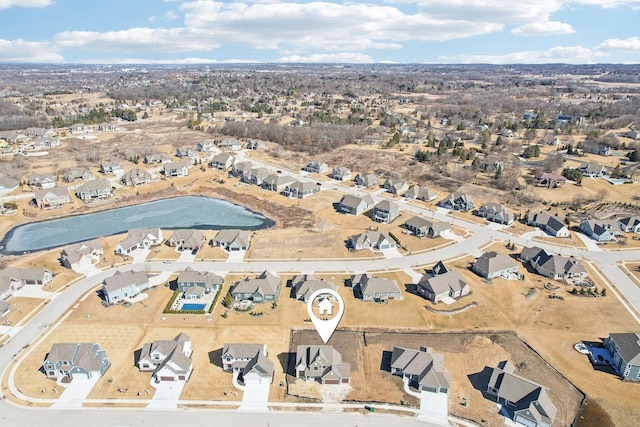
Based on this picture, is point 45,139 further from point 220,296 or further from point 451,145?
point 451,145

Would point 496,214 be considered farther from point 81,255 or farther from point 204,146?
point 204,146

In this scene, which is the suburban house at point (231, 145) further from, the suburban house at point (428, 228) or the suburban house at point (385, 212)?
the suburban house at point (428, 228)

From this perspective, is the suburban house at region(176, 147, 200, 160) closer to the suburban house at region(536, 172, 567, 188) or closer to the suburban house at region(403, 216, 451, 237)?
the suburban house at region(403, 216, 451, 237)

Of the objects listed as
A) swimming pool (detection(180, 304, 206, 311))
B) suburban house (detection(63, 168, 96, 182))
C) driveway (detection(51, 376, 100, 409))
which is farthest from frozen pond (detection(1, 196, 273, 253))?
driveway (detection(51, 376, 100, 409))

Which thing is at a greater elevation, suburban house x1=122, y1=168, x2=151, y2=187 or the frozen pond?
suburban house x1=122, y1=168, x2=151, y2=187

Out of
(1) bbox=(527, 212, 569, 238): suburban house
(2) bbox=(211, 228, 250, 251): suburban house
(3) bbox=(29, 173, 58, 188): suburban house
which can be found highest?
(3) bbox=(29, 173, 58, 188): suburban house

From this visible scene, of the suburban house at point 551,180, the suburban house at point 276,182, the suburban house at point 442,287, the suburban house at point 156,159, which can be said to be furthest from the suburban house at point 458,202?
the suburban house at point 156,159

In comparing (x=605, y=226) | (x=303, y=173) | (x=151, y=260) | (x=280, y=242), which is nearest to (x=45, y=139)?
(x=303, y=173)
